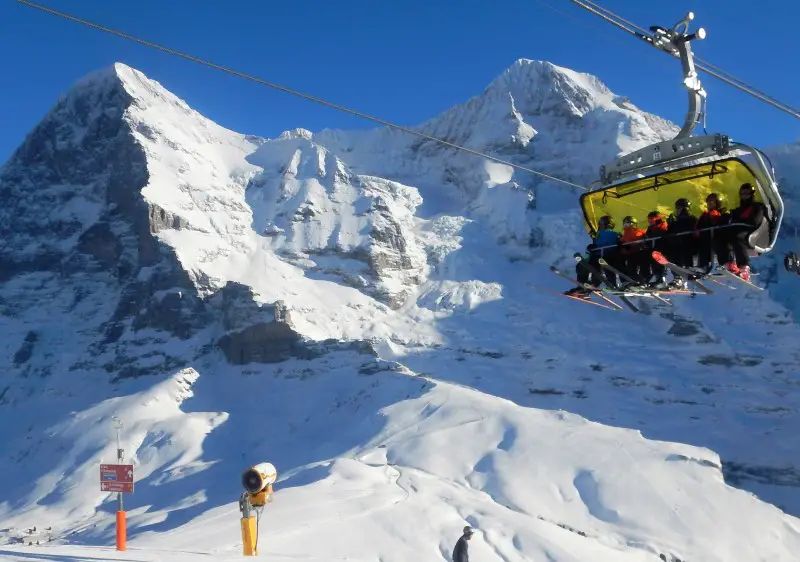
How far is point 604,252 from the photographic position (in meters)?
19.1

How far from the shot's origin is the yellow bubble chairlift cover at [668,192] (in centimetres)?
1659

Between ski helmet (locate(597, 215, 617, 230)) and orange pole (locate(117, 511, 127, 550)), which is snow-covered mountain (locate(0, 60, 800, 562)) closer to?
orange pole (locate(117, 511, 127, 550))

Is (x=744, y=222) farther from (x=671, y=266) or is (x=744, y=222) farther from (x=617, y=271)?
(x=617, y=271)

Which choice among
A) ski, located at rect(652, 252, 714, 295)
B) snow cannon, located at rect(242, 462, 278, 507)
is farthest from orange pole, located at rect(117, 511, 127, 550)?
ski, located at rect(652, 252, 714, 295)

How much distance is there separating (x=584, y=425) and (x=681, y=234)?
8194cm

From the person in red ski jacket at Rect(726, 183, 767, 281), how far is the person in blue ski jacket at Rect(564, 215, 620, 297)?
2.68 m

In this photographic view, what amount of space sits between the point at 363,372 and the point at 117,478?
105 metres

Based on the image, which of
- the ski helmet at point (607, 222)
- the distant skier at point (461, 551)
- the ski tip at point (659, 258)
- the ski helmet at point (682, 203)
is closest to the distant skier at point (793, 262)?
the ski helmet at point (682, 203)

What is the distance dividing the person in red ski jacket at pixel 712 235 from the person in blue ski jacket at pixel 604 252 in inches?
79.3

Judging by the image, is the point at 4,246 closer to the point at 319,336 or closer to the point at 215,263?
the point at 215,263

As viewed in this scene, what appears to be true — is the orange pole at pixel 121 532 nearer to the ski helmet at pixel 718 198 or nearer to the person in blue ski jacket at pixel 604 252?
the person in blue ski jacket at pixel 604 252

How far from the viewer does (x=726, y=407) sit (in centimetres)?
13625

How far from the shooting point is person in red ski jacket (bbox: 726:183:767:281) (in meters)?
16.6

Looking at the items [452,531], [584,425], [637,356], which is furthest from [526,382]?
[452,531]
